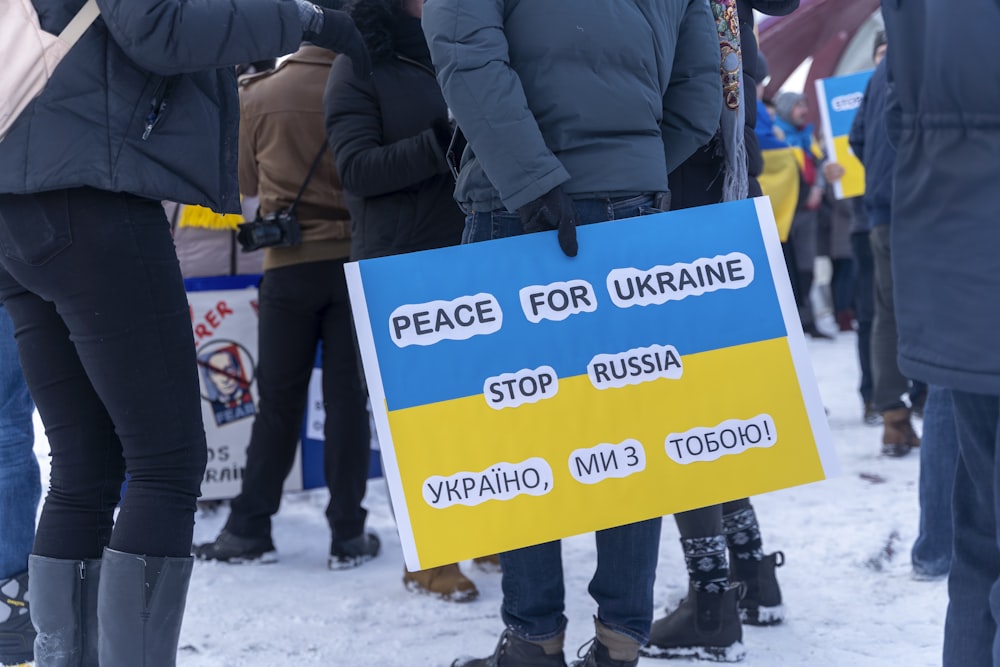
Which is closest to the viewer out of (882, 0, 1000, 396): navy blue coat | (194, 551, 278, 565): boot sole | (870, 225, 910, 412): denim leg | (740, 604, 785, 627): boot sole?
(882, 0, 1000, 396): navy blue coat

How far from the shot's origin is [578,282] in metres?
2.34

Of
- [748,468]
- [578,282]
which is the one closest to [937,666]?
[748,468]

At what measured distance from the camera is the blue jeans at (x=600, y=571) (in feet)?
7.84

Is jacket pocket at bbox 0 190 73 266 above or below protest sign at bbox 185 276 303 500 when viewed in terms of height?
above

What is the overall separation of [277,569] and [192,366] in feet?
5.89

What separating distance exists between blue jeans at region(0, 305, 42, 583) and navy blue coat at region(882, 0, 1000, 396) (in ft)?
6.71

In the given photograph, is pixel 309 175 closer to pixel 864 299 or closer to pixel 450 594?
pixel 450 594

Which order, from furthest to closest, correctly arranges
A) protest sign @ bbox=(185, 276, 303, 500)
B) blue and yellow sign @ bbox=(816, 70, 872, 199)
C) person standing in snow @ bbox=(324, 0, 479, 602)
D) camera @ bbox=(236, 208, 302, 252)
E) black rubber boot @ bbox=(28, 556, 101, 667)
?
blue and yellow sign @ bbox=(816, 70, 872, 199)
protest sign @ bbox=(185, 276, 303, 500)
camera @ bbox=(236, 208, 302, 252)
person standing in snow @ bbox=(324, 0, 479, 602)
black rubber boot @ bbox=(28, 556, 101, 667)

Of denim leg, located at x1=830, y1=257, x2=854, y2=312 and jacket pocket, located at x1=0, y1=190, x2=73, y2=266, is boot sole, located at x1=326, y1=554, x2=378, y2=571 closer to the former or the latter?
jacket pocket, located at x1=0, y1=190, x2=73, y2=266

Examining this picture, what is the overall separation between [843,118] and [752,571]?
357 cm

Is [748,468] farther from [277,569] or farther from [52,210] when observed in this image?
[277,569]

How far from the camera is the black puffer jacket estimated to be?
10.3 feet

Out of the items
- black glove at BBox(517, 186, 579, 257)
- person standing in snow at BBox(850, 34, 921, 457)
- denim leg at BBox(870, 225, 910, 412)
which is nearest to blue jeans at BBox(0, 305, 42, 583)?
black glove at BBox(517, 186, 579, 257)

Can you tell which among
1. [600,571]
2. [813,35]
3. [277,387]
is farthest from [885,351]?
[813,35]
